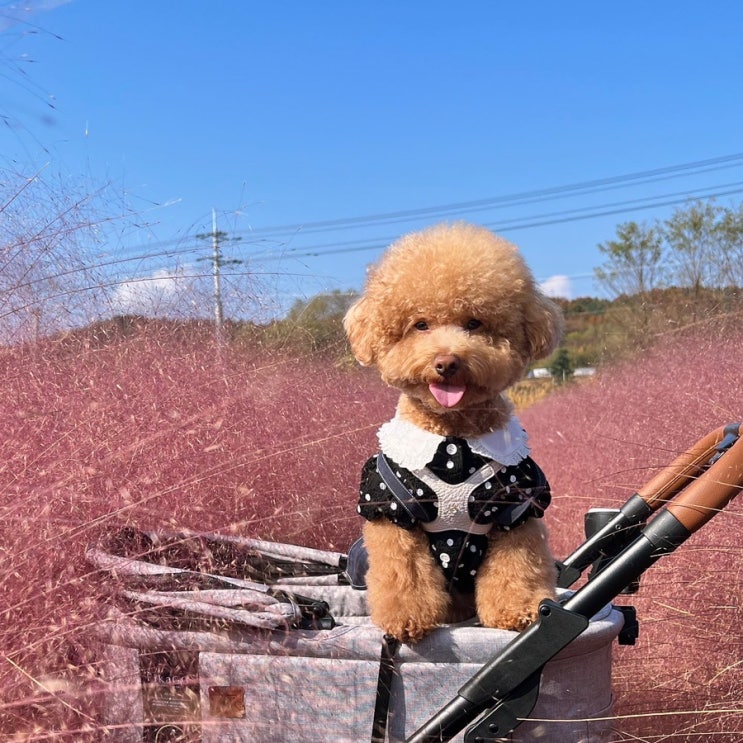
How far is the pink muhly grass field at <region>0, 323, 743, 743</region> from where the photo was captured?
4.84ft

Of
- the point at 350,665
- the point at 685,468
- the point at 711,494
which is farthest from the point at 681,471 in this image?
the point at 350,665

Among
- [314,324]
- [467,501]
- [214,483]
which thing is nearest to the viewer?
[467,501]

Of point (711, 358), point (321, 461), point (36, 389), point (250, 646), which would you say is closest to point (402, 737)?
point (250, 646)

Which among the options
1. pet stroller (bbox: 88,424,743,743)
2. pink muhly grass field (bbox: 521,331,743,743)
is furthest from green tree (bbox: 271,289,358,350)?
pet stroller (bbox: 88,424,743,743)

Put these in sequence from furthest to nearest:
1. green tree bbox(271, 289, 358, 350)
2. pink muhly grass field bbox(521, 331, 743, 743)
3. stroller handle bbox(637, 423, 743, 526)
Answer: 1. green tree bbox(271, 289, 358, 350)
2. pink muhly grass field bbox(521, 331, 743, 743)
3. stroller handle bbox(637, 423, 743, 526)

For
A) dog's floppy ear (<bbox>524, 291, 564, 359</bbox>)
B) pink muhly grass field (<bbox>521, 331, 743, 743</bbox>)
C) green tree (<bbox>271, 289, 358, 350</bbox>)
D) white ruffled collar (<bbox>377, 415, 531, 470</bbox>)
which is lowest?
pink muhly grass field (<bbox>521, 331, 743, 743</bbox>)

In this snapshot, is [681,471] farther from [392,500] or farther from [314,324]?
[314,324]

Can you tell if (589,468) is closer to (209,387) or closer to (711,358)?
(711,358)

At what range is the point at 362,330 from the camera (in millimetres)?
1641

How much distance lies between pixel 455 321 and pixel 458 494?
1.05 feet

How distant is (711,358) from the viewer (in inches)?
141

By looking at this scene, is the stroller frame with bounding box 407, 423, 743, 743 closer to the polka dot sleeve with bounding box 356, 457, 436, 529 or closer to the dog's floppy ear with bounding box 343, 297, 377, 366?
the polka dot sleeve with bounding box 356, 457, 436, 529

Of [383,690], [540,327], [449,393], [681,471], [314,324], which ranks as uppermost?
[314,324]

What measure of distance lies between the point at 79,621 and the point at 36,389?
0.68 metres
